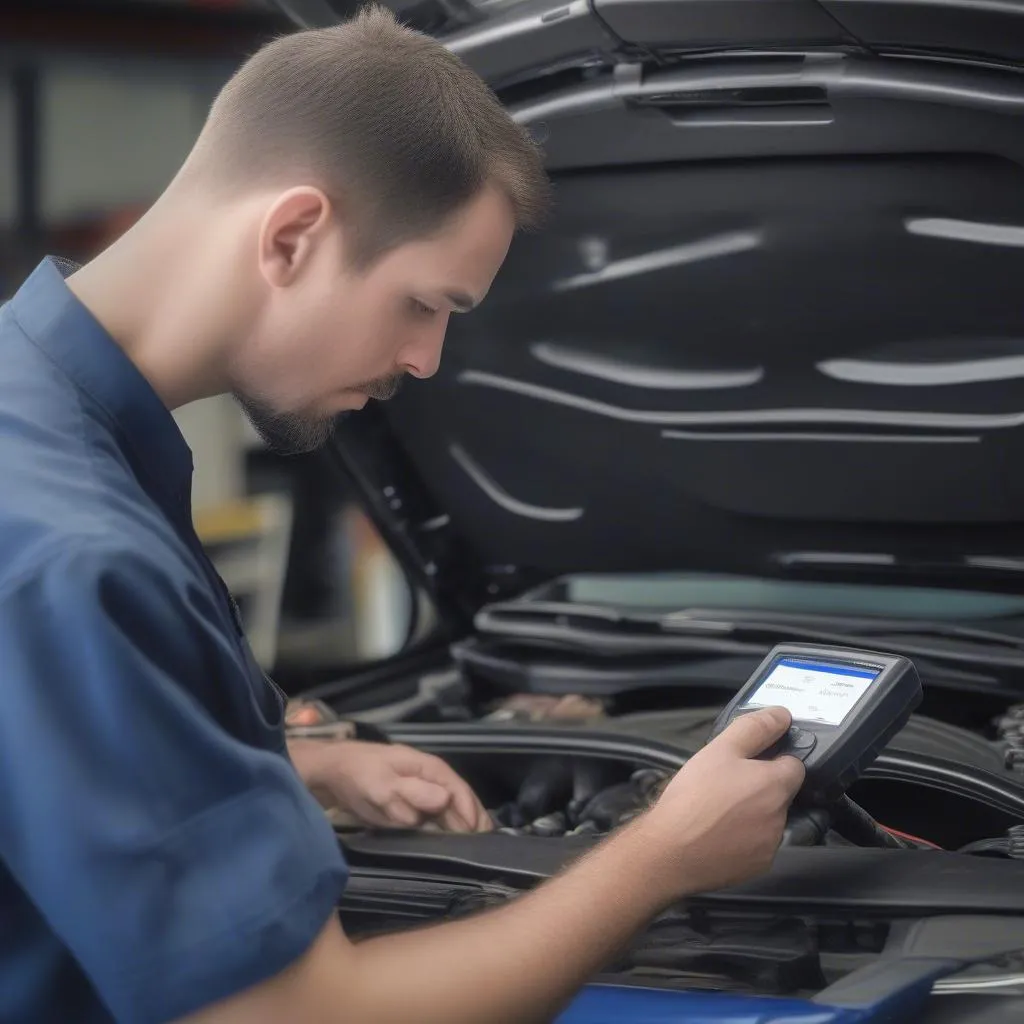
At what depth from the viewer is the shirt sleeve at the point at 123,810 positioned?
77cm

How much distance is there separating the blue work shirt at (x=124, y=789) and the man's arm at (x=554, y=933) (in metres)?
0.03

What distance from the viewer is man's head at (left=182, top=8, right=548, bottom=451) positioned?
96cm

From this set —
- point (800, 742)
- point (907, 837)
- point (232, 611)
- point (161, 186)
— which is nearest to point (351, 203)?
point (232, 611)

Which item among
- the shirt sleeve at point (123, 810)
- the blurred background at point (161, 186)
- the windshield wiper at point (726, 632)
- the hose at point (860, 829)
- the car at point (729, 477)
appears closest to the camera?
the shirt sleeve at point (123, 810)

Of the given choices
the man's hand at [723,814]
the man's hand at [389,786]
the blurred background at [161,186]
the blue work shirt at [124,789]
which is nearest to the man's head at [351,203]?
the blue work shirt at [124,789]

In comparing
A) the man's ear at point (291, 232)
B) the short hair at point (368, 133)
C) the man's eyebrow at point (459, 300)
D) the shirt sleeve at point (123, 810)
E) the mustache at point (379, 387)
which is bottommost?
the shirt sleeve at point (123, 810)

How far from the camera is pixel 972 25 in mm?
1198

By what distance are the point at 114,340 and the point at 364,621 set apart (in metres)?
3.47

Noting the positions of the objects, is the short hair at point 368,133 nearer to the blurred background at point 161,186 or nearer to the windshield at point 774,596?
the windshield at point 774,596

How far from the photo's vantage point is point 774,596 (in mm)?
1779

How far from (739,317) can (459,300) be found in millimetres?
609

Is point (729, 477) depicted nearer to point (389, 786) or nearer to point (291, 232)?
point (389, 786)

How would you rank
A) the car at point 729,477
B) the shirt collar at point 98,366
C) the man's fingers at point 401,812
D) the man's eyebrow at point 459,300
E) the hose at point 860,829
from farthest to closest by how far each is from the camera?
the man's fingers at point 401,812 → the hose at point 860,829 → the car at point 729,477 → the man's eyebrow at point 459,300 → the shirt collar at point 98,366

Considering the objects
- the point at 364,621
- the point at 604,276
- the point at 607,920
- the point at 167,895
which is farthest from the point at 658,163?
the point at 364,621
